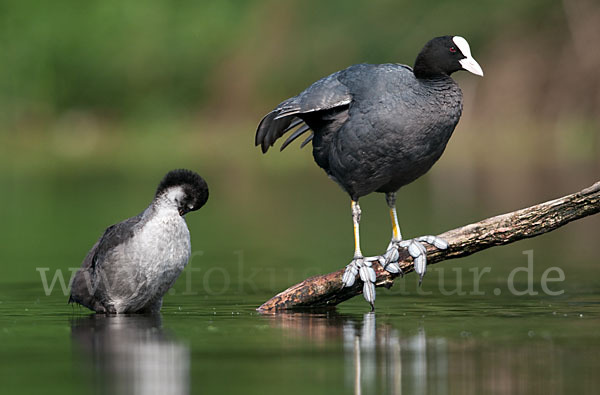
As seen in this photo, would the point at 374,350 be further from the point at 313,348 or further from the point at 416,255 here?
the point at 416,255

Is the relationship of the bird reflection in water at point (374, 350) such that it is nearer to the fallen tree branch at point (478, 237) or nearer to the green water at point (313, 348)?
the green water at point (313, 348)

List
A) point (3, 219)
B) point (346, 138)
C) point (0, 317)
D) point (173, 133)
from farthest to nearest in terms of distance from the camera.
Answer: point (173, 133)
point (3, 219)
point (346, 138)
point (0, 317)

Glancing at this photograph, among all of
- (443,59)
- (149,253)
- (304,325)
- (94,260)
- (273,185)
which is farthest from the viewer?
(273,185)

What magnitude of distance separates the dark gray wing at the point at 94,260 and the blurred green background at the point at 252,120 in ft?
4.85

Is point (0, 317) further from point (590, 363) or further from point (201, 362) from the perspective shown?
point (590, 363)

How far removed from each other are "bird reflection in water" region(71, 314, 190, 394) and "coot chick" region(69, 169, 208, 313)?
0.12 metres

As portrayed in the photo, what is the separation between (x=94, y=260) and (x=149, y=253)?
475 millimetres

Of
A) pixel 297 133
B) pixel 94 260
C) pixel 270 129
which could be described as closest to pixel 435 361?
pixel 94 260

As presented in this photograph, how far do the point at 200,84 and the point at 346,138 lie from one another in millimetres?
19137

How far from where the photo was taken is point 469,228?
6.41 meters

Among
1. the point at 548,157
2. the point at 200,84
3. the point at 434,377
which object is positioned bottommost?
the point at 434,377

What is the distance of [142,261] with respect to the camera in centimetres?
617

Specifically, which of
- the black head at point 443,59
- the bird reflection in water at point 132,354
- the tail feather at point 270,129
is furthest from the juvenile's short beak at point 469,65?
the bird reflection in water at point 132,354

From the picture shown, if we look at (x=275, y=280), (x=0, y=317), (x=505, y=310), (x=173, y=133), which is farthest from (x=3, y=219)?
(x=173, y=133)
